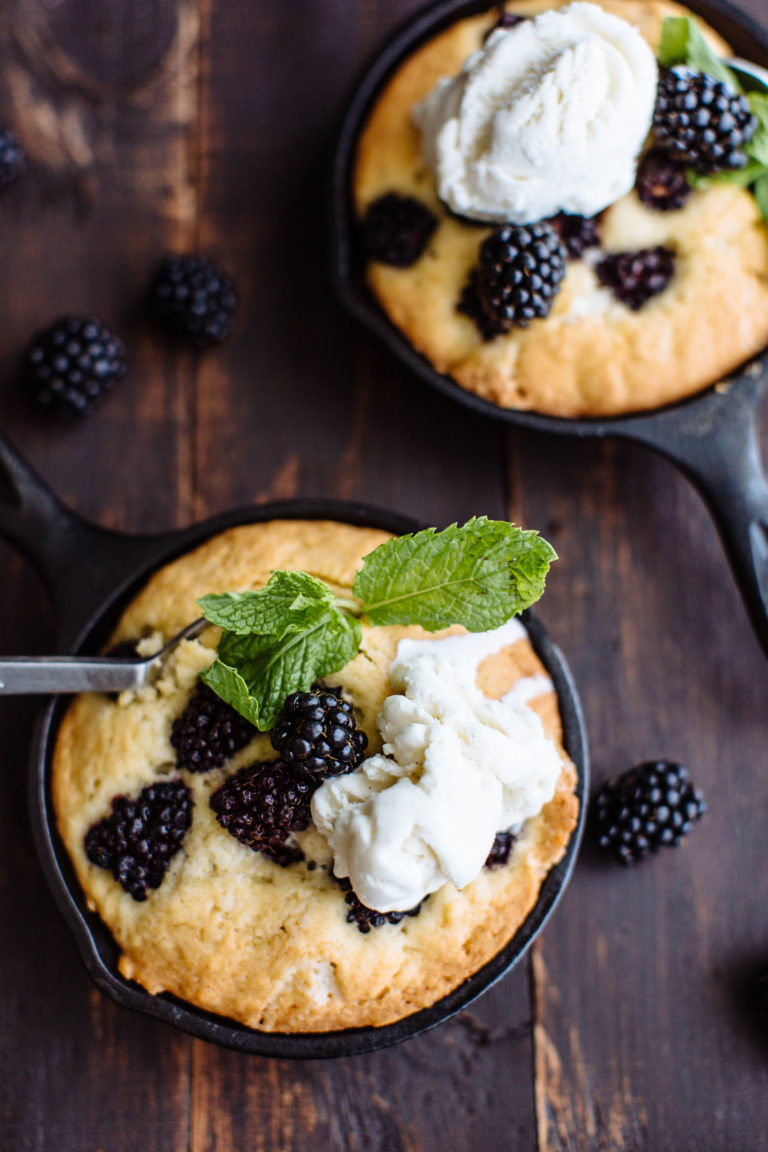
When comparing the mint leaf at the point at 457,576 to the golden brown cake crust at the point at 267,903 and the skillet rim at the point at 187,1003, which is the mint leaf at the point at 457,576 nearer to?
the golden brown cake crust at the point at 267,903

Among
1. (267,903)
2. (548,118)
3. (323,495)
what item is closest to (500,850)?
(267,903)

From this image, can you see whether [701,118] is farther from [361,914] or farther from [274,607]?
[361,914]

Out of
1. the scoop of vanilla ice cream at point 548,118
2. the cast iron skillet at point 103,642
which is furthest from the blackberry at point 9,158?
the scoop of vanilla ice cream at point 548,118

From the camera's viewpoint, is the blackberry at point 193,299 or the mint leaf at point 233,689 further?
the blackberry at point 193,299

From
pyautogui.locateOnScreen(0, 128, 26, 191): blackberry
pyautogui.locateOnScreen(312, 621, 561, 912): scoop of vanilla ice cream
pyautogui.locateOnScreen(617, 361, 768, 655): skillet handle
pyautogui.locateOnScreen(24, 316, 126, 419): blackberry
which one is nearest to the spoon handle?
pyautogui.locateOnScreen(312, 621, 561, 912): scoop of vanilla ice cream

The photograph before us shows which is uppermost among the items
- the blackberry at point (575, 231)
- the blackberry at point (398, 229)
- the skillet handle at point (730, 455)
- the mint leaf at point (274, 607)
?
the blackberry at point (575, 231)

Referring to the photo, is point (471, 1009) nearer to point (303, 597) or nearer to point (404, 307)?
point (303, 597)
